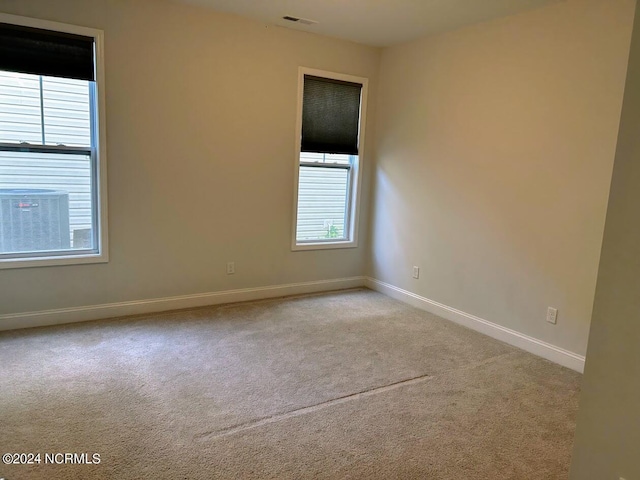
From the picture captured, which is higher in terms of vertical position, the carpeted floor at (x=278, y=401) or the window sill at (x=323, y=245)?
the window sill at (x=323, y=245)

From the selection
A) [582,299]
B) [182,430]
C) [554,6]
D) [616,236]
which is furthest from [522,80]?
[182,430]

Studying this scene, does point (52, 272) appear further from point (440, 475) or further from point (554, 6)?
point (554, 6)

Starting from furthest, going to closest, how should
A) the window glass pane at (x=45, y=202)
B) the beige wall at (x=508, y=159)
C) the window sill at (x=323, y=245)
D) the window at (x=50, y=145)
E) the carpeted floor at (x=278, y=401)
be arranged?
the window sill at (x=323, y=245) → the window glass pane at (x=45, y=202) → the window at (x=50, y=145) → the beige wall at (x=508, y=159) → the carpeted floor at (x=278, y=401)

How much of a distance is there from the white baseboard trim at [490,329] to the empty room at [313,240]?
2 cm

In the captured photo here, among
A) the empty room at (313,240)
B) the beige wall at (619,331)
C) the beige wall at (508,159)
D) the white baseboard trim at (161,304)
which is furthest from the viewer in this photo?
the white baseboard trim at (161,304)

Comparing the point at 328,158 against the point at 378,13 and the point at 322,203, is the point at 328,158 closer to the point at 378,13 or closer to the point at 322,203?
the point at 322,203

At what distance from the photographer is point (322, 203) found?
16.2 feet

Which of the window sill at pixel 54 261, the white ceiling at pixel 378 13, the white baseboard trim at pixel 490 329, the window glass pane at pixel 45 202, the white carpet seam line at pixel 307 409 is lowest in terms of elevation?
the white carpet seam line at pixel 307 409

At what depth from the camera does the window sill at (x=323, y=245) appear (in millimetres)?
4775

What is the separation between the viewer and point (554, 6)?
129 inches

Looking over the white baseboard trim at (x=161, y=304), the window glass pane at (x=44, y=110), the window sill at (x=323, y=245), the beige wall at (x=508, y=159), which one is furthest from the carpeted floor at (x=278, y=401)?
the window glass pane at (x=44, y=110)

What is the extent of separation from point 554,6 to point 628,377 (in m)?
2.85

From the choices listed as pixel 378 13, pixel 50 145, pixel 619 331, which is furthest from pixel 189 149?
pixel 619 331

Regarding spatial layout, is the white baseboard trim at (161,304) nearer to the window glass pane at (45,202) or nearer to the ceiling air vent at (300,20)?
the window glass pane at (45,202)
